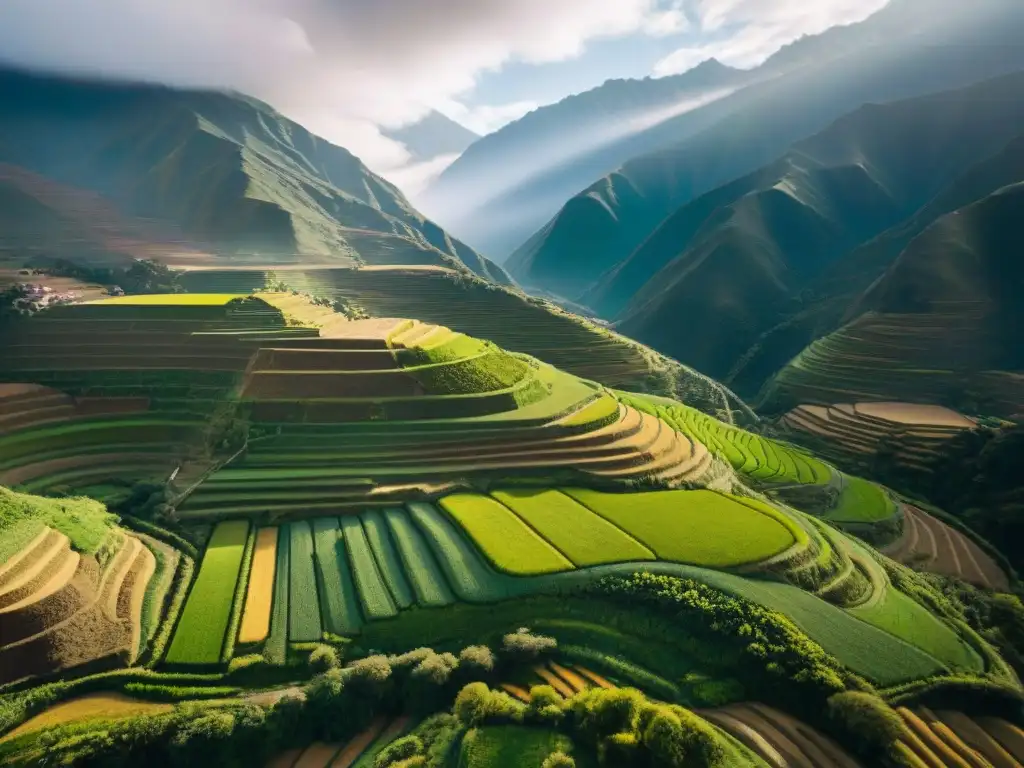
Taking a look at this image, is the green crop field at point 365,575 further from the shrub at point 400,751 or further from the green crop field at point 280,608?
the shrub at point 400,751

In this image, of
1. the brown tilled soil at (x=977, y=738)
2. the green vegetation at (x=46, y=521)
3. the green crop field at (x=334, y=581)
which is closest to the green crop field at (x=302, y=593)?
the green crop field at (x=334, y=581)

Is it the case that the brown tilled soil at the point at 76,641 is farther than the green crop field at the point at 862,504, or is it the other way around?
the green crop field at the point at 862,504

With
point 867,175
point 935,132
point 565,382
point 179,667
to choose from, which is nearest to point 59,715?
point 179,667

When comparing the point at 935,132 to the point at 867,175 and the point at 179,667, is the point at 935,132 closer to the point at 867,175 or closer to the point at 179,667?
the point at 867,175

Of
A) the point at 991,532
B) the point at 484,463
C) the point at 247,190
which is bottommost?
the point at 991,532

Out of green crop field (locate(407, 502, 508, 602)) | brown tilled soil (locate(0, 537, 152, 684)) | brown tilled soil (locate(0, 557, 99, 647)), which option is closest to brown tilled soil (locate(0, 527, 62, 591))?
brown tilled soil (locate(0, 557, 99, 647))

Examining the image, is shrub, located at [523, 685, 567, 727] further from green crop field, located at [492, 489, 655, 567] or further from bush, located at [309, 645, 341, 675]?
bush, located at [309, 645, 341, 675]
